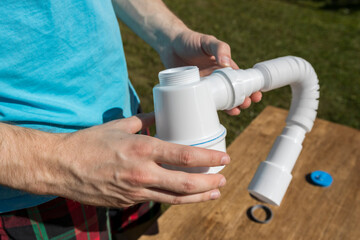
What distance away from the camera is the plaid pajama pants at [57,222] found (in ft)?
3.30

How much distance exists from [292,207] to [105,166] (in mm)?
1088

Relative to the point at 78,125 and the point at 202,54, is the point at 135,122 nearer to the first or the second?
the point at 78,125

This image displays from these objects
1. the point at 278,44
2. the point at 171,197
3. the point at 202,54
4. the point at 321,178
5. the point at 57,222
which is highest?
the point at 202,54

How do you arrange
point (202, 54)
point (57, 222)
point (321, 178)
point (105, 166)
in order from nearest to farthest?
point (105, 166) → point (57, 222) → point (202, 54) → point (321, 178)

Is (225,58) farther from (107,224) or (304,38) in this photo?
(304,38)

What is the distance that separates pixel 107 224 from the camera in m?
1.24

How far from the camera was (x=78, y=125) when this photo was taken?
3.32ft

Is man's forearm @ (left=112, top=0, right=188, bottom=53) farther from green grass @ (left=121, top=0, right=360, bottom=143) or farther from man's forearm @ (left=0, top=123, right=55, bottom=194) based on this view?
green grass @ (left=121, top=0, right=360, bottom=143)

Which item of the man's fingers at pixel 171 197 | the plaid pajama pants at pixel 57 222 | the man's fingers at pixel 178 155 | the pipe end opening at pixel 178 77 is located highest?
the pipe end opening at pixel 178 77

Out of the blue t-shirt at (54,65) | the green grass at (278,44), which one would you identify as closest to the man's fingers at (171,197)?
the blue t-shirt at (54,65)

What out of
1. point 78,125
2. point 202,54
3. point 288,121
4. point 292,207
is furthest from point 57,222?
point 292,207

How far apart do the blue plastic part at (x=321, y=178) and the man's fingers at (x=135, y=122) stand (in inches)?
42.2

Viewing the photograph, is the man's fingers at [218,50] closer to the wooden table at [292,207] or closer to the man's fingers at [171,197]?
the man's fingers at [171,197]

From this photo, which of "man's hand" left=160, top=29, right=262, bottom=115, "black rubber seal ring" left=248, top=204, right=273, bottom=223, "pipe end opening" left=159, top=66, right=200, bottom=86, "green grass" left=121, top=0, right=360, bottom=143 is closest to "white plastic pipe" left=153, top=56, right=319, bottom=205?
"pipe end opening" left=159, top=66, right=200, bottom=86
